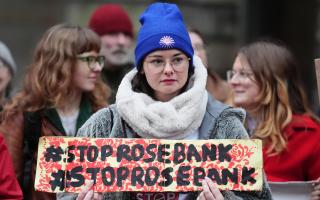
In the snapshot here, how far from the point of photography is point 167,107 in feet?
12.8

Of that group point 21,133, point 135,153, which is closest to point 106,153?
point 135,153

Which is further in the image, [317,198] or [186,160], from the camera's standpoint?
[317,198]

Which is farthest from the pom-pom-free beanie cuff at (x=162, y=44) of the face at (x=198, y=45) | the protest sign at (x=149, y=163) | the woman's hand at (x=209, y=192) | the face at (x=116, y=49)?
the face at (x=116, y=49)

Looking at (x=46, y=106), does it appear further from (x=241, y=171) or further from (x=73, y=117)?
(x=241, y=171)

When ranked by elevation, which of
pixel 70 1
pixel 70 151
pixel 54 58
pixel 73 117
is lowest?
pixel 70 151

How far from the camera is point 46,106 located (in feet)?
16.4

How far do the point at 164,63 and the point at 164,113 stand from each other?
0.90 ft

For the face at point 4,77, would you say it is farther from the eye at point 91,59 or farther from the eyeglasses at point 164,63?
the eyeglasses at point 164,63

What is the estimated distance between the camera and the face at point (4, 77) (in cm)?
577

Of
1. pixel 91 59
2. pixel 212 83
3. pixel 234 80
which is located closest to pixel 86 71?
pixel 91 59

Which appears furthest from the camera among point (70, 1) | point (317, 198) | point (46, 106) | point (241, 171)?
point (70, 1)

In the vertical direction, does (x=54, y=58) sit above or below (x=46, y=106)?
above

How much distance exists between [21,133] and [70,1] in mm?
5670

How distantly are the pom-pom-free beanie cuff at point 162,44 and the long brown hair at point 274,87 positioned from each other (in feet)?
3.72
